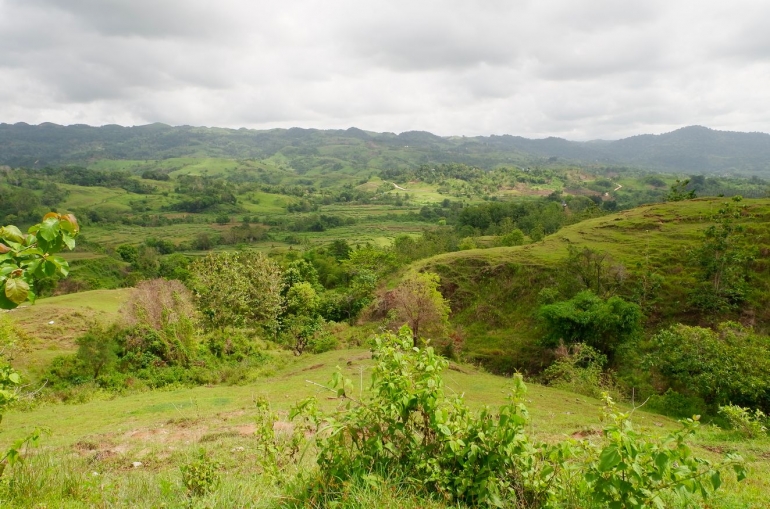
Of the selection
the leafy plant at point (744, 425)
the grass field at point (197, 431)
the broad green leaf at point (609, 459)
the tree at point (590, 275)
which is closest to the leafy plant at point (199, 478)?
the grass field at point (197, 431)

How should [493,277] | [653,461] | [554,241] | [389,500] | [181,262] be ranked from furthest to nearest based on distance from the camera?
1. [181,262]
2. [554,241]
3. [493,277]
4. [389,500]
5. [653,461]

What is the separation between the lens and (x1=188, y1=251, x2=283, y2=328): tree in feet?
88.3

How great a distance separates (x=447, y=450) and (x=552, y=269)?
110ft

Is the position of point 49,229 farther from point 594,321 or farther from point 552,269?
point 552,269

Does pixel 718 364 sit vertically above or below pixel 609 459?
below

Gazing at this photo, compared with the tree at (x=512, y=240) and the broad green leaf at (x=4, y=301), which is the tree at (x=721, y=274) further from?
the broad green leaf at (x=4, y=301)

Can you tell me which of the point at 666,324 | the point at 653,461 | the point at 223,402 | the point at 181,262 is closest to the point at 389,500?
the point at 653,461

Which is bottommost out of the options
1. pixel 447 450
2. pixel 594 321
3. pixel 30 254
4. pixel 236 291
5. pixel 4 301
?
pixel 594 321

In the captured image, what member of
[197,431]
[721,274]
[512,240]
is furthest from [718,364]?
[512,240]

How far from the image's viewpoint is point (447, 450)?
12.3 feet

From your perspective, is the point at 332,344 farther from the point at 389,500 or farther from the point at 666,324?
the point at 389,500

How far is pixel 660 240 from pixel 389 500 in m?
42.9

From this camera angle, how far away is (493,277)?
118 ft

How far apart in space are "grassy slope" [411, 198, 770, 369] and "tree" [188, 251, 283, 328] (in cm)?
1460
